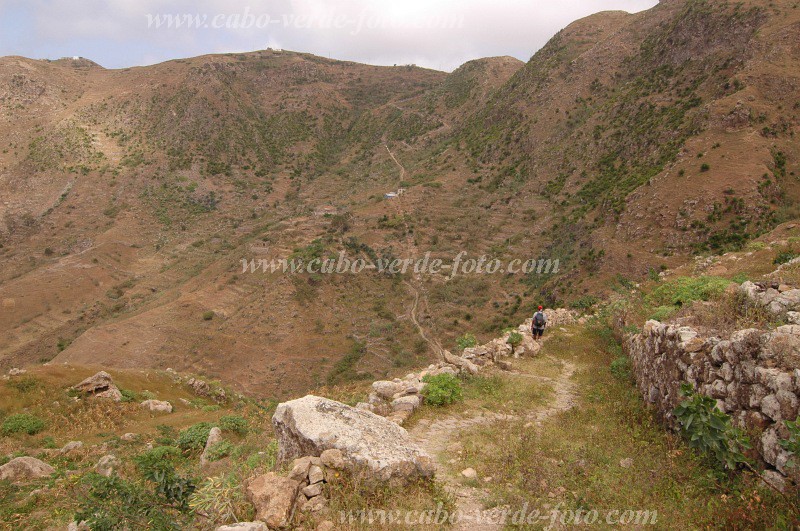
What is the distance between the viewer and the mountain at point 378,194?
2602cm

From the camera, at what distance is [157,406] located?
14.4 meters

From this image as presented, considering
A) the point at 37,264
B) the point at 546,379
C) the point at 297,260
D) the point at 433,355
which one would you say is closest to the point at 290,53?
the point at 37,264

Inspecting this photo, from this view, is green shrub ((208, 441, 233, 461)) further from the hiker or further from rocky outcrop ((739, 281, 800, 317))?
rocky outcrop ((739, 281, 800, 317))

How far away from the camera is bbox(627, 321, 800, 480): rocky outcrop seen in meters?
4.15

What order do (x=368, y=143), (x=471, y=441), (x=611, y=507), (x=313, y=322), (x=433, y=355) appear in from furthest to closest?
(x=368, y=143) → (x=313, y=322) → (x=433, y=355) → (x=471, y=441) → (x=611, y=507)

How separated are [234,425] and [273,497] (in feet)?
26.2

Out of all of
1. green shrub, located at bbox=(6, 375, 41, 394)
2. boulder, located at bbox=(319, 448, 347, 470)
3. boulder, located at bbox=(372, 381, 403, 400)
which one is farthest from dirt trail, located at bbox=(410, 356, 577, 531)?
green shrub, located at bbox=(6, 375, 41, 394)

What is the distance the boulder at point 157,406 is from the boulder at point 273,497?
11.9 meters

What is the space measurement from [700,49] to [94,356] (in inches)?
2066

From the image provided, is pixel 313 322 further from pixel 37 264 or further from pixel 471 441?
pixel 37 264

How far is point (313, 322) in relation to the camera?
30.7m

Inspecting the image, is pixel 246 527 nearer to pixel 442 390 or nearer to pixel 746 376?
pixel 442 390

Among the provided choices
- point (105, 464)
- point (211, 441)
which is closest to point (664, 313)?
point (211, 441)

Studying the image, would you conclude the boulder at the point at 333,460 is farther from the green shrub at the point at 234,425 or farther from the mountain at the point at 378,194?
the mountain at the point at 378,194
